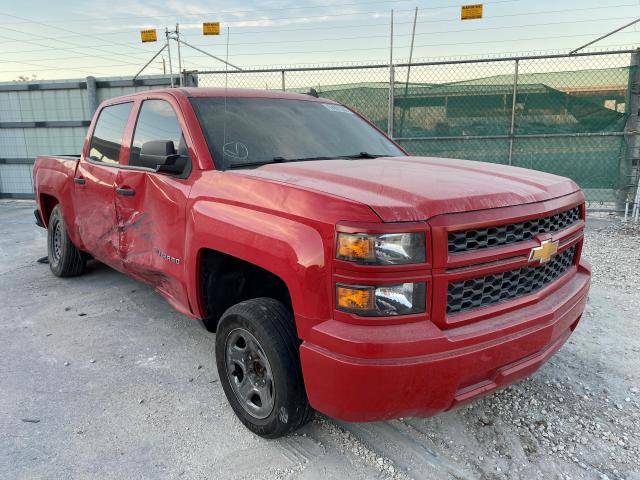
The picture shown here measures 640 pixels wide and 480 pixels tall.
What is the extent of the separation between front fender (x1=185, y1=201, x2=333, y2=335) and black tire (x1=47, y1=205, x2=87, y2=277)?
9.35ft

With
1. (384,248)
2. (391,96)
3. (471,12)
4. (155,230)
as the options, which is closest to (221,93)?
(155,230)

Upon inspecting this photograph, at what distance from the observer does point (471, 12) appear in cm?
802

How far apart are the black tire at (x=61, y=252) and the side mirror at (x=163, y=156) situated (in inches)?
97.2

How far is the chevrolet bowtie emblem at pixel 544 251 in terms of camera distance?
2.18 metres

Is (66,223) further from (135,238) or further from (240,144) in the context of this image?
(240,144)

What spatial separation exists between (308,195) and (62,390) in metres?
2.11

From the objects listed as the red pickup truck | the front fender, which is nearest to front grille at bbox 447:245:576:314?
the red pickup truck

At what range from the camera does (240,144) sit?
2.94m

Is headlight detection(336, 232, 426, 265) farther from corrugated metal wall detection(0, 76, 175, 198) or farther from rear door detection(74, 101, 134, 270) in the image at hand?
corrugated metal wall detection(0, 76, 175, 198)

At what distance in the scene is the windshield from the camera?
9.56 ft

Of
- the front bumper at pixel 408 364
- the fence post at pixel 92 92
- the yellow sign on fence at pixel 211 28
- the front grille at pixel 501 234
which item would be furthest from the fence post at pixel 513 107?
the fence post at pixel 92 92

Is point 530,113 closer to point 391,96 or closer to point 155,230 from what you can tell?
point 391,96

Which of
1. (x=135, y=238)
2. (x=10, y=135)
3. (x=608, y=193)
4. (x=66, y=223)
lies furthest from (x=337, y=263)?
(x=10, y=135)

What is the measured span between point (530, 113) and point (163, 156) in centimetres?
659
